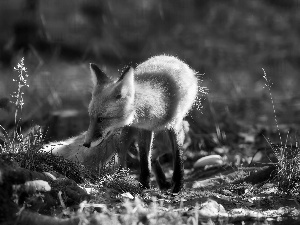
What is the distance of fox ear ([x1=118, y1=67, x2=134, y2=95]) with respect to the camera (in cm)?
522

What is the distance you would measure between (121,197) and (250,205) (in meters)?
1.08

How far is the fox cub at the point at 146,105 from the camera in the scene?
5254mm

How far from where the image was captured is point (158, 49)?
1118cm

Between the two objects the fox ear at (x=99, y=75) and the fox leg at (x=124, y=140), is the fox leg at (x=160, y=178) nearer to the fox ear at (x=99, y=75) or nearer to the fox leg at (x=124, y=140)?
the fox leg at (x=124, y=140)

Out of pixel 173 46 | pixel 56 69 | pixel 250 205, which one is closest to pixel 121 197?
pixel 250 205

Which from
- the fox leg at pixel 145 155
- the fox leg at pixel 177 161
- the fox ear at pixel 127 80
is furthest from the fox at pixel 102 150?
the fox ear at pixel 127 80

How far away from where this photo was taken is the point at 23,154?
4.63 meters

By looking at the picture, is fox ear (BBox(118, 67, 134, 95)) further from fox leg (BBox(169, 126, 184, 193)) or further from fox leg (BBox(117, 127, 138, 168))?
fox leg (BBox(169, 126, 184, 193))

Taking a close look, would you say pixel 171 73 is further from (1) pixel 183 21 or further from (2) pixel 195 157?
(1) pixel 183 21

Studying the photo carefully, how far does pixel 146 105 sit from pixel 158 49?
5798 mm

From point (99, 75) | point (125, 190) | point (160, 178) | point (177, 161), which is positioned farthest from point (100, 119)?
point (160, 178)

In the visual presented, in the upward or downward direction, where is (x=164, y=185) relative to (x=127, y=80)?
downward

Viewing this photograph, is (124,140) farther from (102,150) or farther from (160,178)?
(160,178)

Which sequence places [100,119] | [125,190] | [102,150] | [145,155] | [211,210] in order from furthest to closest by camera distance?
[102,150], [145,155], [100,119], [125,190], [211,210]
